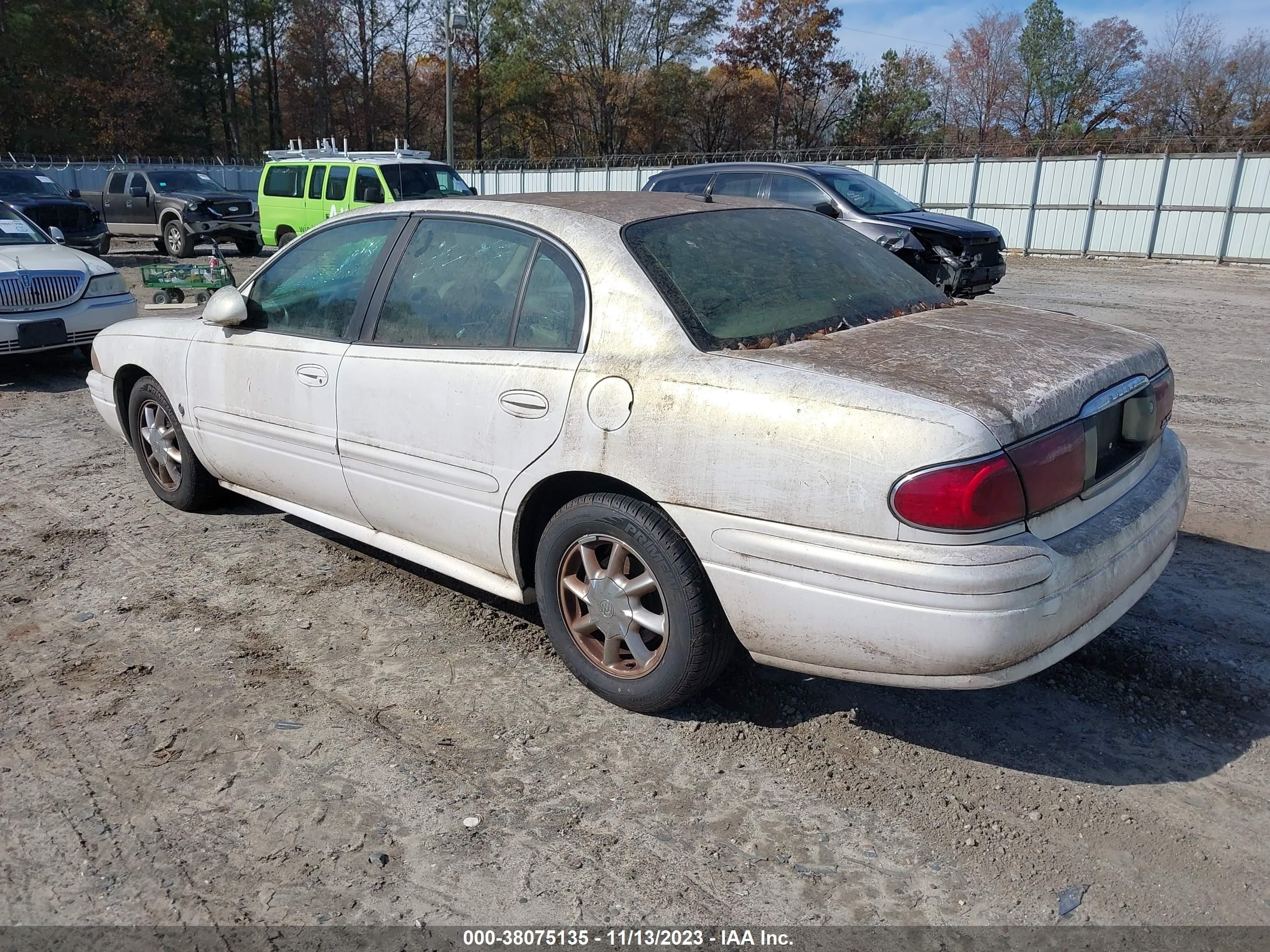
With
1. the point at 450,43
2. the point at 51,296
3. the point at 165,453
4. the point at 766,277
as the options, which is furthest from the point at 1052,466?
the point at 450,43

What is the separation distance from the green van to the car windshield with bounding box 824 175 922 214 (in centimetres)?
602

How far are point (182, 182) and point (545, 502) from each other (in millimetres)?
20209

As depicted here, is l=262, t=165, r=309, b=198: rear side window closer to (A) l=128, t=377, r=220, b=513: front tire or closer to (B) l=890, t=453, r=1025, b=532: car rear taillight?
(A) l=128, t=377, r=220, b=513: front tire

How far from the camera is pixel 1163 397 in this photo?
3.25 metres

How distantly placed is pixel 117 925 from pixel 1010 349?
115 inches

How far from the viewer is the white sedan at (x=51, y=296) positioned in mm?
7828

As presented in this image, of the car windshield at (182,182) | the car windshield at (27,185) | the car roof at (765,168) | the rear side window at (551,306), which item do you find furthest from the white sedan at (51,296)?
the car windshield at (182,182)

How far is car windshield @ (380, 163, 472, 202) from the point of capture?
15602mm

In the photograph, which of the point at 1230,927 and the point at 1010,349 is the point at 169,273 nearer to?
the point at 1010,349

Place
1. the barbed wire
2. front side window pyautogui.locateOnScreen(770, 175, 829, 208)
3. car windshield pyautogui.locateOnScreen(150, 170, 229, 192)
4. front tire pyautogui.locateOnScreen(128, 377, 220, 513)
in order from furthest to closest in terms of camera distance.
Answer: the barbed wire
car windshield pyautogui.locateOnScreen(150, 170, 229, 192)
front side window pyautogui.locateOnScreen(770, 175, 829, 208)
front tire pyautogui.locateOnScreen(128, 377, 220, 513)

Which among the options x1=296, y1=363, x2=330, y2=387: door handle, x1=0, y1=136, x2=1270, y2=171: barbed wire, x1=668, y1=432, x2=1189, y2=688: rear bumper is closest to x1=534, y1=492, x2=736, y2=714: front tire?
x1=668, y1=432, x2=1189, y2=688: rear bumper

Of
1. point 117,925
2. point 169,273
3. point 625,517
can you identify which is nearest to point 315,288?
point 625,517

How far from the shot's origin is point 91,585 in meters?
4.20

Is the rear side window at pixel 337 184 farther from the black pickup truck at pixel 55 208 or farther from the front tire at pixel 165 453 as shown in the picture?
the front tire at pixel 165 453
